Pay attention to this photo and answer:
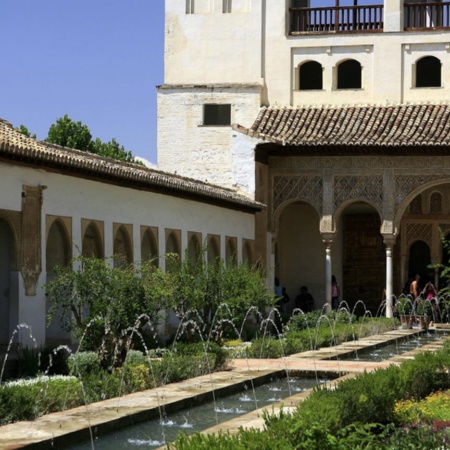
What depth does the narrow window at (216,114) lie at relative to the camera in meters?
30.6

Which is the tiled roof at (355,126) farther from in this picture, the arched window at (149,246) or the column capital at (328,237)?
the arched window at (149,246)

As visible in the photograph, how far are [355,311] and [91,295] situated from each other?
16526mm

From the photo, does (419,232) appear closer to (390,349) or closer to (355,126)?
(355,126)

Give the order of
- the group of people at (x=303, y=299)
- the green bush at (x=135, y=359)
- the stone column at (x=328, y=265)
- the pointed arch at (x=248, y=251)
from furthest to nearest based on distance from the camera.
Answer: the group of people at (x=303, y=299) → the stone column at (x=328, y=265) → the pointed arch at (x=248, y=251) → the green bush at (x=135, y=359)

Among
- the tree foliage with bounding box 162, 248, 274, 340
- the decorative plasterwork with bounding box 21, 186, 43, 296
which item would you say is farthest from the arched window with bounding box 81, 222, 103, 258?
the decorative plasterwork with bounding box 21, 186, 43, 296

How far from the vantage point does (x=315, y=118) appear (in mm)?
30000

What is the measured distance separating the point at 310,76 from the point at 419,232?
5.20 meters

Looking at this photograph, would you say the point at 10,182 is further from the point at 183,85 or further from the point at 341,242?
the point at 341,242

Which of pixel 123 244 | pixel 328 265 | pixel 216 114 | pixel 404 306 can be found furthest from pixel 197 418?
pixel 216 114

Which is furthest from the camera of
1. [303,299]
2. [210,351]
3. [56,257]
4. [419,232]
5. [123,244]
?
[419,232]

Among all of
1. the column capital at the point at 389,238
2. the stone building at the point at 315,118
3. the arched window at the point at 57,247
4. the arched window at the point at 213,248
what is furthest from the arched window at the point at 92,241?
the column capital at the point at 389,238

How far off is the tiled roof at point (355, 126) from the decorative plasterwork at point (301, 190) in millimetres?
1148

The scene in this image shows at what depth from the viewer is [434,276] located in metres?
31.8

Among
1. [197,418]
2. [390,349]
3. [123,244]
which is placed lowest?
[197,418]
